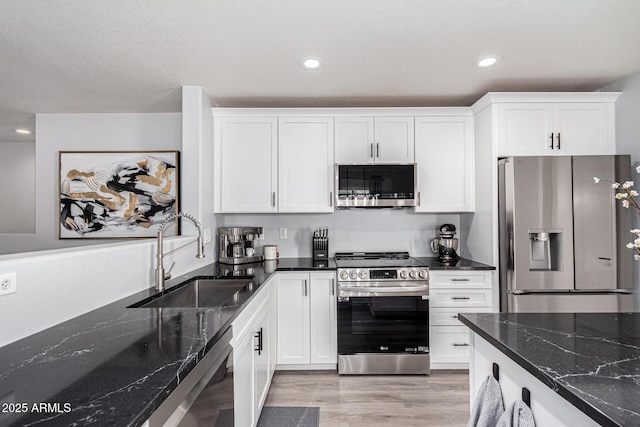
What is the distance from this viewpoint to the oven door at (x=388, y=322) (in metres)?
2.60

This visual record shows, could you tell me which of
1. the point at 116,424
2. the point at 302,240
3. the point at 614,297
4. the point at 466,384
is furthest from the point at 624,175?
the point at 116,424

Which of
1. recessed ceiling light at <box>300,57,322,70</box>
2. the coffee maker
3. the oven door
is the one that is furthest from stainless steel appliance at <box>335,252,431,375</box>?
recessed ceiling light at <box>300,57,322,70</box>

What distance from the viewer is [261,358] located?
2055 mm

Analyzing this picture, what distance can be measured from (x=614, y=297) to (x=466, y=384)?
1.26 metres

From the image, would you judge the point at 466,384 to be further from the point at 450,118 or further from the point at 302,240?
the point at 450,118

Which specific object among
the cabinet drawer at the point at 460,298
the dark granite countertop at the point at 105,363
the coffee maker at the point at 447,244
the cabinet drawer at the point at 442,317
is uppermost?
the coffee maker at the point at 447,244

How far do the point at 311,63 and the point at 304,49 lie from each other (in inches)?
7.0

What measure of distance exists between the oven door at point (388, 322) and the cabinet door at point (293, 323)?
0.32 m

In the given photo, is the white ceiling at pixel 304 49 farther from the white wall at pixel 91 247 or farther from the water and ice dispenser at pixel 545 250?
the water and ice dispenser at pixel 545 250

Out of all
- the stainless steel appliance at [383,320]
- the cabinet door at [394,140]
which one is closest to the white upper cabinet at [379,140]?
the cabinet door at [394,140]

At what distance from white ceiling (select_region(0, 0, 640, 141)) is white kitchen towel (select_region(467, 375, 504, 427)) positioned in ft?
5.74

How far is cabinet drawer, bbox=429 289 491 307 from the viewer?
267 cm

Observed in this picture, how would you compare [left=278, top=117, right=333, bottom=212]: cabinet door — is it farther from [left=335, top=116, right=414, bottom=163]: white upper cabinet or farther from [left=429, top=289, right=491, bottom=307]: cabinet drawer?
[left=429, top=289, right=491, bottom=307]: cabinet drawer

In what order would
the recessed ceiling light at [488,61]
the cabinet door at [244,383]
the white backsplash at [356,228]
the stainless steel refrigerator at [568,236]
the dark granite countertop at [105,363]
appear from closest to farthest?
1. the dark granite countertop at [105,363]
2. the cabinet door at [244,383]
3. the recessed ceiling light at [488,61]
4. the stainless steel refrigerator at [568,236]
5. the white backsplash at [356,228]
